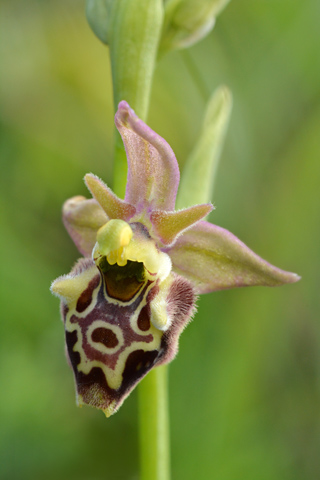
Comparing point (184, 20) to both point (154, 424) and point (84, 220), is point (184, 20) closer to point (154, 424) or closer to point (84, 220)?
point (84, 220)

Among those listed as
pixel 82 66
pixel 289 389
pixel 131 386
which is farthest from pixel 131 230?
pixel 82 66

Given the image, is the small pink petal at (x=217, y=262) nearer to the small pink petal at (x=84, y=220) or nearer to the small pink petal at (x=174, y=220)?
the small pink petal at (x=174, y=220)

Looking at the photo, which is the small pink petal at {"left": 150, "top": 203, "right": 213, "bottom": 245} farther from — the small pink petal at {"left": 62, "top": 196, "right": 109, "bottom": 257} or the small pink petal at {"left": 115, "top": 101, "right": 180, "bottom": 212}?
the small pink petal at {"left": 62, "top": 196, "right": 109, "bottom": 257}

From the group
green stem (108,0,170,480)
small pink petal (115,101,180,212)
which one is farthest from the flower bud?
small pink petal (115,101,180,212)

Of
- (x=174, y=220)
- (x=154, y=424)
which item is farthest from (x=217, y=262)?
(x=154, y=424)

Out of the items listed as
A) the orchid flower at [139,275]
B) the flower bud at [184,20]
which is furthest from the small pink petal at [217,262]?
the flower bud at [184,20]

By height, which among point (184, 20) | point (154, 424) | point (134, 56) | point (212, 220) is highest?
point (184, 20)
